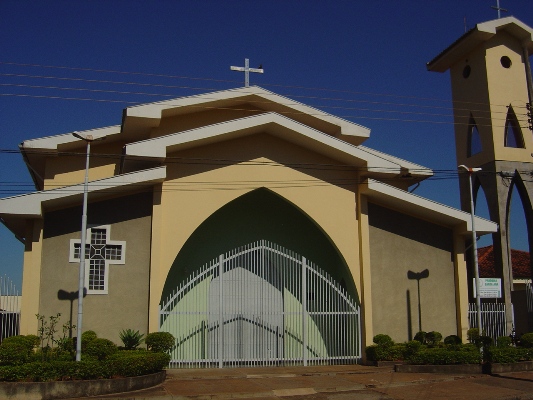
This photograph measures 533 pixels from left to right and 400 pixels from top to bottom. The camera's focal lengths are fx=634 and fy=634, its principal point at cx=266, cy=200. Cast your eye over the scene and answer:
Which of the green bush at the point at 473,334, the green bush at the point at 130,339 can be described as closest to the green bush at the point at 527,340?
the green bush at the point at 473,334

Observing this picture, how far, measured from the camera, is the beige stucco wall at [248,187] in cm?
1808

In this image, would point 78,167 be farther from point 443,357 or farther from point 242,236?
point 443,357

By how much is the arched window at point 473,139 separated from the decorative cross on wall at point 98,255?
51.2 feet

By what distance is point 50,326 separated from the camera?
16500 millimetres

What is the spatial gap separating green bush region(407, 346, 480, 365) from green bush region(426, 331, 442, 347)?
1.32 m

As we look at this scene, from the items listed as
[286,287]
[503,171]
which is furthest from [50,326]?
[503,171]

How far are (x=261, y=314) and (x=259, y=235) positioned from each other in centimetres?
318

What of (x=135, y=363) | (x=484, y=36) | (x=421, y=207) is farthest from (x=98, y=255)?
(x=484, y=36)

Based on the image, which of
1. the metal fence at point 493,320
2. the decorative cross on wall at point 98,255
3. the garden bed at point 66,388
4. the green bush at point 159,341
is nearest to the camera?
the garden bed at point 66,388

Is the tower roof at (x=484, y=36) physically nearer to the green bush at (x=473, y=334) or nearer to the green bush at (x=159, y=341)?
the green bush at (x=473, y=334)

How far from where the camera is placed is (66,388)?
43.0 feet

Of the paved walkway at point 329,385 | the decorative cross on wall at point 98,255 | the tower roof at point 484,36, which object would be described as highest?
the tower roof at point 484,36

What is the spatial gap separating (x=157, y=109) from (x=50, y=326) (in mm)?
6910

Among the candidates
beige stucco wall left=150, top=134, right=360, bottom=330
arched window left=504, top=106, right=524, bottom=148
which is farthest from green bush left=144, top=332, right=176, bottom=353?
arched window left=504, top=106, right=524, bottom=148
